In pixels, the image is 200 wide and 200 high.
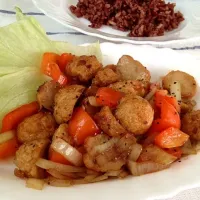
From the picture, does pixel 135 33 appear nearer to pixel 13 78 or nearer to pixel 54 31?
pixel 54 31

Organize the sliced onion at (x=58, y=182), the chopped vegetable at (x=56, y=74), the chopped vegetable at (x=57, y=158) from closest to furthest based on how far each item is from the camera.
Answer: the sliced onion at (x=58, y=182), the chopped vegetable at (x=57, y=158), the chopped vegetable at (x=56, y=74)

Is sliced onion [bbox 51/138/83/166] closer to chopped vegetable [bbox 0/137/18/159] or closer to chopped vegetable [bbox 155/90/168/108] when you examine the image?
chopped vegetable [bbox 0/137/18/159]

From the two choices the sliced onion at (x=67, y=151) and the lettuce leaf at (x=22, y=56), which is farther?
the lettuce leaf at (x=22, y=56)

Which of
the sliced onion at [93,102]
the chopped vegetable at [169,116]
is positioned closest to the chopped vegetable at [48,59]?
the sliced onion at [93,102]

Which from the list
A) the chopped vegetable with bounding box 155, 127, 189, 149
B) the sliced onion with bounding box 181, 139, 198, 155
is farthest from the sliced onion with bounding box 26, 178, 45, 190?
the sliced onion with bounding box 181, 139, 198, 155

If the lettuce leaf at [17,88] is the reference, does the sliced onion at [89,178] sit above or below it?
below

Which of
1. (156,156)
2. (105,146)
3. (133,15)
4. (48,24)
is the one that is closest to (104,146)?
(105,146)

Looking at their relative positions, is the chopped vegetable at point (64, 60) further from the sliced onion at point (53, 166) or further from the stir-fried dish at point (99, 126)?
the sliced onion at point (53, 166)
